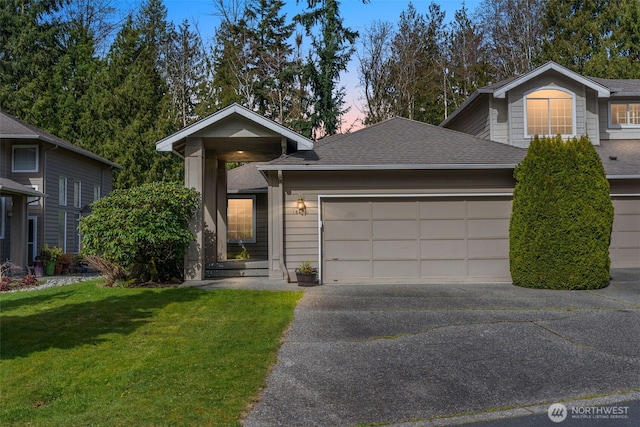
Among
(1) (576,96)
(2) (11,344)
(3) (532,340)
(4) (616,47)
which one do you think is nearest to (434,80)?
(4) (616,47)

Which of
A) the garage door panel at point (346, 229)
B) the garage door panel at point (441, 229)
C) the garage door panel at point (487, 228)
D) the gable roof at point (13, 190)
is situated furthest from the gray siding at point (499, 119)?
the gable roof at point (13, 190)

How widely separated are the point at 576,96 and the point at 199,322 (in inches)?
533

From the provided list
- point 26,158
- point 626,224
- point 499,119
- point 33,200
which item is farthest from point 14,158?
point 626,224

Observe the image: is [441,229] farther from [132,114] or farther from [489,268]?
[132,114]

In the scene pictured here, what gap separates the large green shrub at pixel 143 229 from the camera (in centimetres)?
1063

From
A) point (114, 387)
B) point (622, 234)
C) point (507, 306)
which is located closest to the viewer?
point (114, 387)

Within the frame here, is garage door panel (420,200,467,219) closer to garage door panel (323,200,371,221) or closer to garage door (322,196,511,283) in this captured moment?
garage door (322,196,511,283)

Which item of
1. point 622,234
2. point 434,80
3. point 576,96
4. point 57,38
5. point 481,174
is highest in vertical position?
point 57,38

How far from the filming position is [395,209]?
11.6 meters

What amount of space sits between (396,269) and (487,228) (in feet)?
7.82

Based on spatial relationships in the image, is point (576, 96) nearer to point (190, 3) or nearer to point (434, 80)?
point (434, 80)

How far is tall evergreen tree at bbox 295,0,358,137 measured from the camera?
2636 cm

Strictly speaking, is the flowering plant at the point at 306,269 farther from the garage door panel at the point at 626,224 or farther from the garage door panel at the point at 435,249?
the garage door panel at the point at 626,224

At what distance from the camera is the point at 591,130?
15.2 meters
